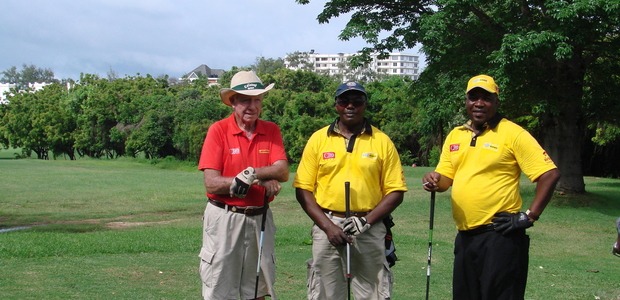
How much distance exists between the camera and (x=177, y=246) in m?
13.0

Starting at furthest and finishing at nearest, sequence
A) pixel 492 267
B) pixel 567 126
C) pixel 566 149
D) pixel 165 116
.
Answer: pixel 165 116
pixel 566 149
pixel 567 126
pixel 492 267

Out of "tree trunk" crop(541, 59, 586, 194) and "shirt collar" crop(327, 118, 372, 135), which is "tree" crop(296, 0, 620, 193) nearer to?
"tree trunk" crop(541, 59, 586, 194)

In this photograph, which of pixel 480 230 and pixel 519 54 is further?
pixel 519 54

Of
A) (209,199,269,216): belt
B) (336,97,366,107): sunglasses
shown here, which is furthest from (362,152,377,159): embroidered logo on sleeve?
(209,199,269,216): belt

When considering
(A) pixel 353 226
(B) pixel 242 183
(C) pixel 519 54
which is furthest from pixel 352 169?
(C) pixel 519 54

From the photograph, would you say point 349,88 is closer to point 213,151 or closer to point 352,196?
point 352,196

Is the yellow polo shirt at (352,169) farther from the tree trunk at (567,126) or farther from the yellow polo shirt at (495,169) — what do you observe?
the tree trunk at (567,126)

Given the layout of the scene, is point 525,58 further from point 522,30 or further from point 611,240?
point 611,240

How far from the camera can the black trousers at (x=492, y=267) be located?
18.0 feet

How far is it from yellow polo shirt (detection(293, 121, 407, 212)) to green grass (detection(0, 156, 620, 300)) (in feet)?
10.3

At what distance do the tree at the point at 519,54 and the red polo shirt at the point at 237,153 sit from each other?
12993 mm

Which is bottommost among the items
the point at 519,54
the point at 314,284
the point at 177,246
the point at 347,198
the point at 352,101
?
the point at 177,246

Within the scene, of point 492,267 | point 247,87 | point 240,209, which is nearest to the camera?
point 492,267

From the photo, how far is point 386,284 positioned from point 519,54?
13.3 metres
